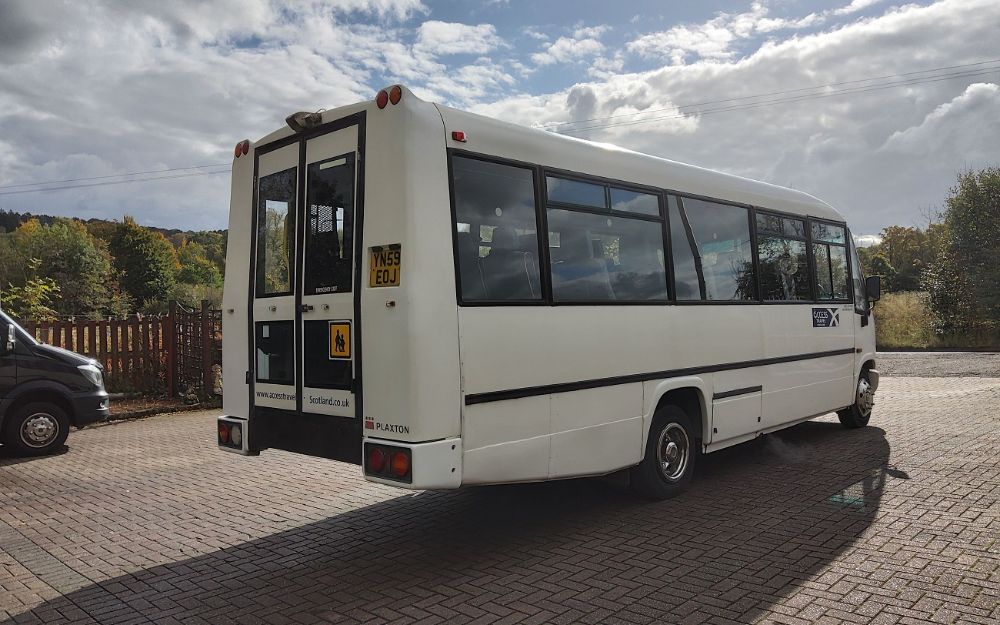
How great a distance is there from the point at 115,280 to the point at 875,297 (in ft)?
272

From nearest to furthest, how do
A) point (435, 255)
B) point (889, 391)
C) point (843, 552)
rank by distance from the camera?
1. point (435, 255)
2. point (843, 552)
3. point (889, 391)

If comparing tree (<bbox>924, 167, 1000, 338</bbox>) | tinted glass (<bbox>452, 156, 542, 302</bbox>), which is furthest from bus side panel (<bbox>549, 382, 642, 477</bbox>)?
tree (<bbox>924, 167, 1000, 338</bbox>)

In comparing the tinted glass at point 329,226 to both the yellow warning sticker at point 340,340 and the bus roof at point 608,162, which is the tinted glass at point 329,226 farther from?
the bus roof at point 608,162

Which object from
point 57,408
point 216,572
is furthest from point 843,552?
point 57,408

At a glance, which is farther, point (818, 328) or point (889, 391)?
point (889, 391)

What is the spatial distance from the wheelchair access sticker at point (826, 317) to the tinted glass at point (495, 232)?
495 centimetres

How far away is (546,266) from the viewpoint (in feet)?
18.0

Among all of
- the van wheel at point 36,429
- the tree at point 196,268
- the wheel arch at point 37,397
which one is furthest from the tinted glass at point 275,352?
the tree at point 196,268

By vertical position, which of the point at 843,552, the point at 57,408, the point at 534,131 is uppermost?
the point at 534,131

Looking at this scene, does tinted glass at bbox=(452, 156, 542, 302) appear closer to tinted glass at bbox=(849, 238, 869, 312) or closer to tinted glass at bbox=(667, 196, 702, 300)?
tinted glass at bbox=(667, 196, 702, 300)

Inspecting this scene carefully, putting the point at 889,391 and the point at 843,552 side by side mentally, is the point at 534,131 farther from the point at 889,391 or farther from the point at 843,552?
the point at 889,391

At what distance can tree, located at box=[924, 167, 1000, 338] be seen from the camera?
27.3 m

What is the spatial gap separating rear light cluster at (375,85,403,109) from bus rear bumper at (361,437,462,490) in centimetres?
219

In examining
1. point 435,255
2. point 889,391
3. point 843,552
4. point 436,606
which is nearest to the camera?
point 436,606
